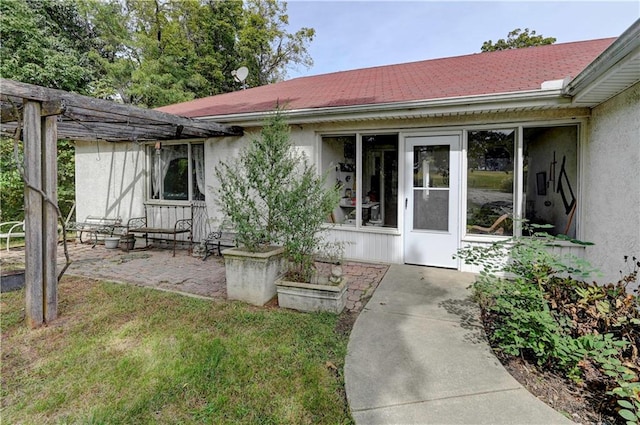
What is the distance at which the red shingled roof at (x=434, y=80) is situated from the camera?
5164 millimetres

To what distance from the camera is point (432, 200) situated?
5.56 m

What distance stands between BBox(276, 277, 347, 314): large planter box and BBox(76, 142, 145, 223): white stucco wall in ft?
19.7

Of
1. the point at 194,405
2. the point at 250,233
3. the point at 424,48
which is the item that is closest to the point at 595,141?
the point at 250,233

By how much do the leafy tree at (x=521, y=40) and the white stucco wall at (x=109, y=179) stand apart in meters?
17.6

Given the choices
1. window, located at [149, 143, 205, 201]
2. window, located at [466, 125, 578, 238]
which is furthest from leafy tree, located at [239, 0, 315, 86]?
window, located at [466, 125, 578, 238]

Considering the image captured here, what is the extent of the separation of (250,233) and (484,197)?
12.9ft

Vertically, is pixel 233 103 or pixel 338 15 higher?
pixel 338 15

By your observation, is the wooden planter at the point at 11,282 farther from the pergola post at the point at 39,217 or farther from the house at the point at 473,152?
the house at the point at 473,152

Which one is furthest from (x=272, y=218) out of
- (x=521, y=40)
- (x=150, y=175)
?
(x=521, y=40)

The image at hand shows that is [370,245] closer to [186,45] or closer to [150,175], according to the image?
[150,175]

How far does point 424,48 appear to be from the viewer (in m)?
12.1

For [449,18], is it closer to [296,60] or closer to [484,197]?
[484,197]

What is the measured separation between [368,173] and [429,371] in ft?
13.4

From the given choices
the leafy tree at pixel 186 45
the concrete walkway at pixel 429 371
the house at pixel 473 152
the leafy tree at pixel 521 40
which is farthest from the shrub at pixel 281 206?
the leafy tree at pixel 521 40
